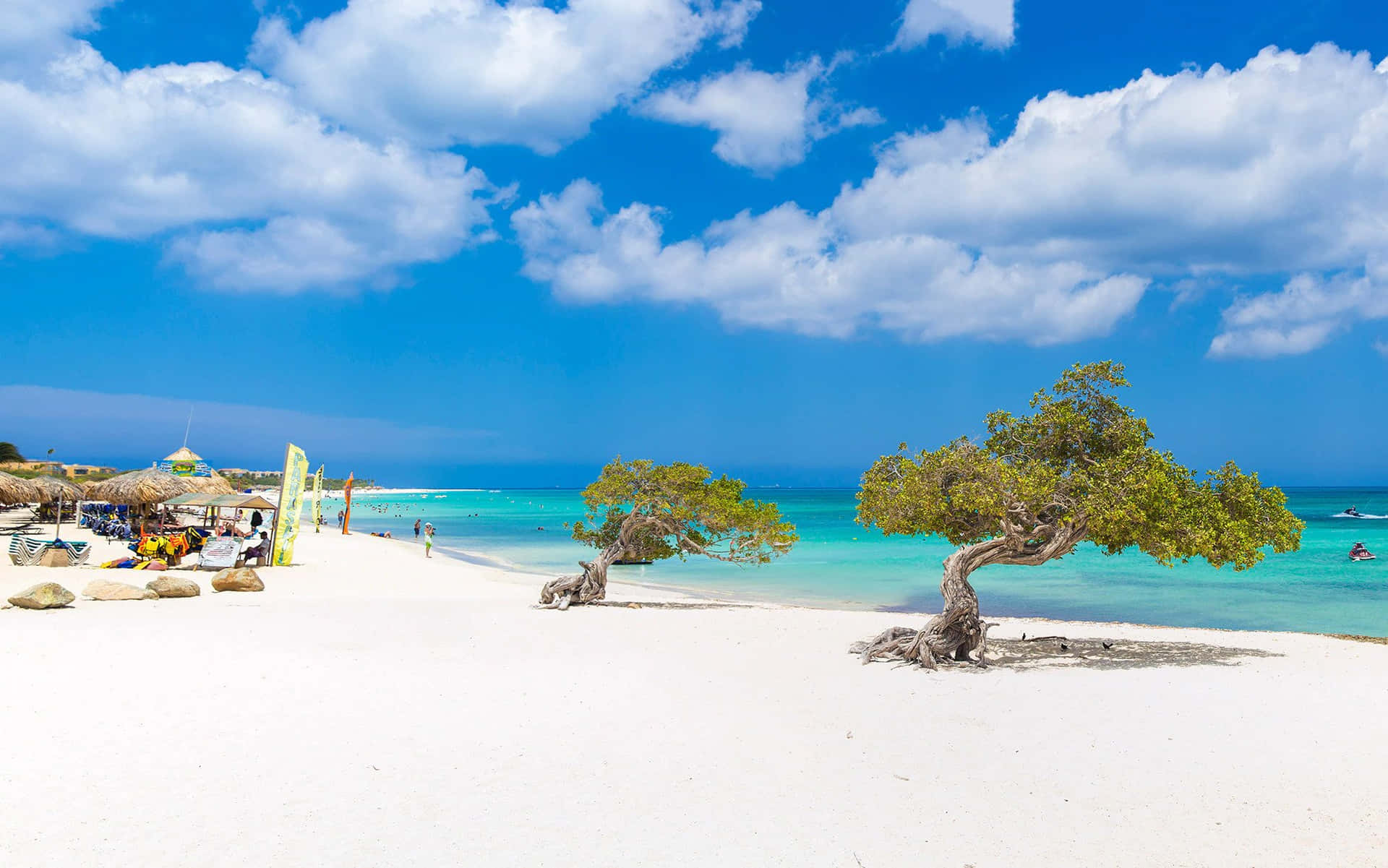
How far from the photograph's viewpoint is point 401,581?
22562 mm

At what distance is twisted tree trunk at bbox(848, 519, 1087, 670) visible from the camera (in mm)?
10992

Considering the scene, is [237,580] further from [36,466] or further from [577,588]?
[36,466]

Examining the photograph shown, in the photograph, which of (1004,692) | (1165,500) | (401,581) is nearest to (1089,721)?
(1004,692)

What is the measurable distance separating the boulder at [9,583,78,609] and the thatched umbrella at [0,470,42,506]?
2317cm

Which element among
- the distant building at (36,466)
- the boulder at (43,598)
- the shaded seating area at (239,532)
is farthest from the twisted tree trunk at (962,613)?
the distant building at (36,466)

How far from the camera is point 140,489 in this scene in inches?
1256

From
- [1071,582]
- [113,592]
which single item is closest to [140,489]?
[113,592]

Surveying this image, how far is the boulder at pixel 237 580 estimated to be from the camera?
16828mm

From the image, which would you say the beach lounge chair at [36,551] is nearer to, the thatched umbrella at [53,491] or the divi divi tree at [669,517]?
the divi divi tree at [669,517]

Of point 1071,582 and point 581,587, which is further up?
point 1071,582

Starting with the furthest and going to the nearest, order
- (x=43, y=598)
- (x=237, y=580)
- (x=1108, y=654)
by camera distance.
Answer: (x=237, y=580)
(x=43, y=598)
(x=1108, y=654)

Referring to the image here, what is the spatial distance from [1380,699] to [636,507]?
12160mm

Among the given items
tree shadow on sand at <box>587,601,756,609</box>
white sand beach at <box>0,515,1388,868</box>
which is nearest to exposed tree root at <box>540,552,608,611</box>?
tree shadow on sand at <box>587,601,756,609</box>

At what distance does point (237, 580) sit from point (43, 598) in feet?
13.1
